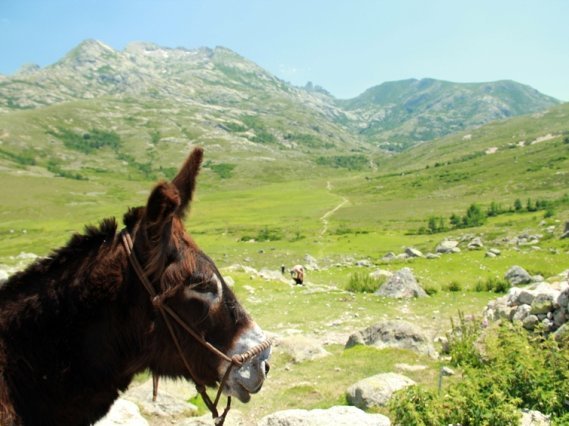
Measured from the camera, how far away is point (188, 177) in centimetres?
351

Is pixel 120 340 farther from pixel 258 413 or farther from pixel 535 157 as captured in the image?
pixel 535 157

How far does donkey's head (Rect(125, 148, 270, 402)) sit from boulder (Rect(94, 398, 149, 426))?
5.47 m

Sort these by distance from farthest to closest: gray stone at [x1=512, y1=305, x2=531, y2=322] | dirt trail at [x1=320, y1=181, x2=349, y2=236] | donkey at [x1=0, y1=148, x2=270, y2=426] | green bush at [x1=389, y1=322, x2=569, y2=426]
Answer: dirt trail at [x1=320, y1=181, x2=349, y2=236]
gray stone at [x1=512, y1=305, x2=531, y2=322]
green bush at [x1=389, y1=322, x2=569, y2=426]
donkey at [x1=0, y1=148, x2=270, y2=426]

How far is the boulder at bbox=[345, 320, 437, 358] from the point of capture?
1428cm

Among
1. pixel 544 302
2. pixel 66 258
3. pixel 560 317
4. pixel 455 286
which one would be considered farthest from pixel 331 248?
pixel 66 258

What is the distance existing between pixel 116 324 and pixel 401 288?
22401mm

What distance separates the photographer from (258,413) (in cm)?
1084

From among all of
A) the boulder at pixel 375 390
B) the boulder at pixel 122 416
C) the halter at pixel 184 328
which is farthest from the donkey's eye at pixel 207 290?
the boulder at pixel 375 390

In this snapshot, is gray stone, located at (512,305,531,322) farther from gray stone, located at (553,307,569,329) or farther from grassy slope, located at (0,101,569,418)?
grassy slope, located at (0,101,569,418)

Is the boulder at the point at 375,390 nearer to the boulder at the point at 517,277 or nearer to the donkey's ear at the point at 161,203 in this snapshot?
the donkey's ear at the point at 161,203

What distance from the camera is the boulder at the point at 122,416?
7808 millimetres

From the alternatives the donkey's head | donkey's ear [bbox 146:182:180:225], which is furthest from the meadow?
donkey's ear [bbox 146:182:180:225]

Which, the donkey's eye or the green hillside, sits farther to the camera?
the green hillside

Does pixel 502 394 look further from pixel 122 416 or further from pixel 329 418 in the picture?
pixel 122 416
